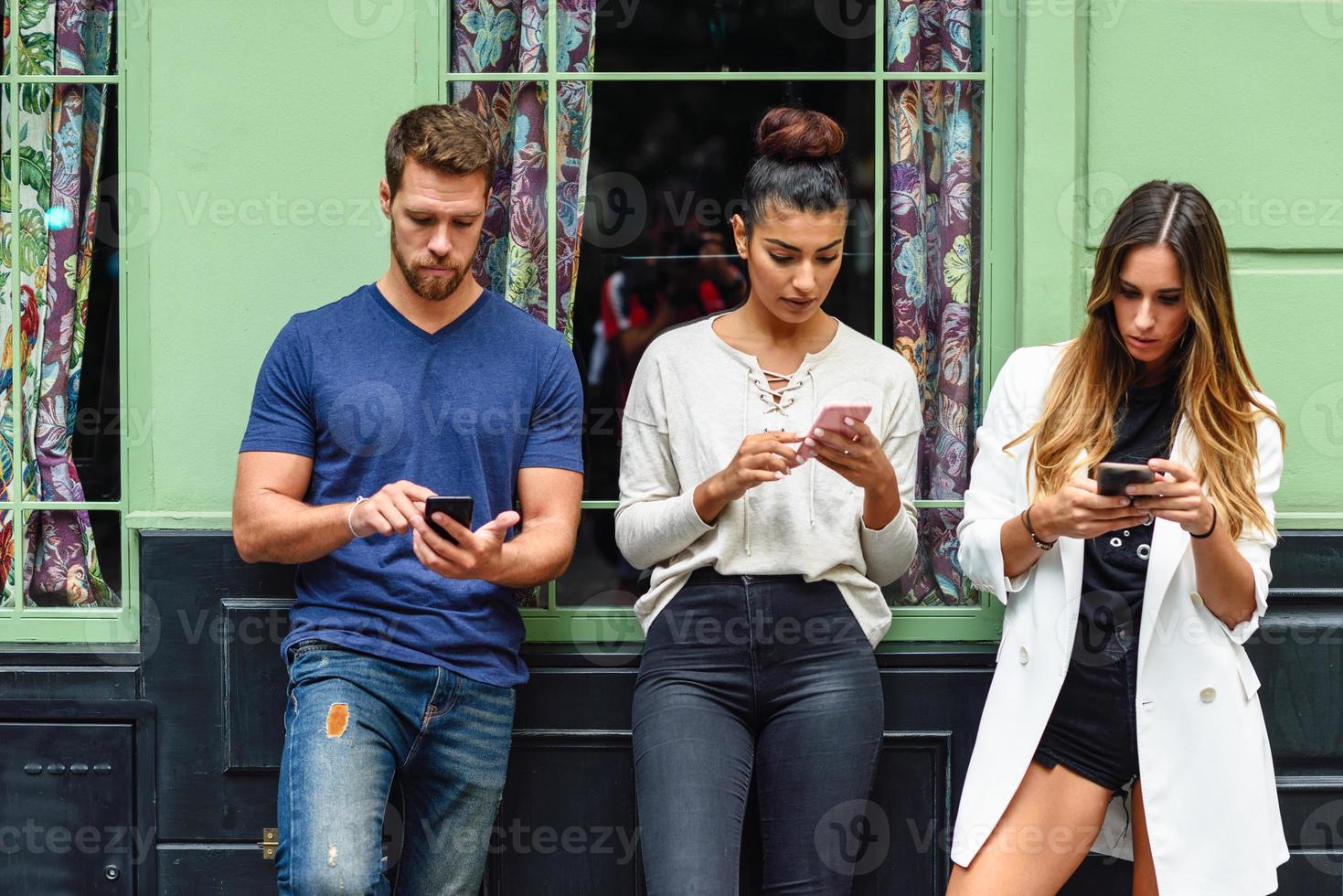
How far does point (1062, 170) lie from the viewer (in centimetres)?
334

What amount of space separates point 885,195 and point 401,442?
1.54m

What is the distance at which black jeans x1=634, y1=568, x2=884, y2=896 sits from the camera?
2793mm

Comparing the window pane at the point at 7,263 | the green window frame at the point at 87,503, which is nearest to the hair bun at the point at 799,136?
the green window frame at the point at 87,503

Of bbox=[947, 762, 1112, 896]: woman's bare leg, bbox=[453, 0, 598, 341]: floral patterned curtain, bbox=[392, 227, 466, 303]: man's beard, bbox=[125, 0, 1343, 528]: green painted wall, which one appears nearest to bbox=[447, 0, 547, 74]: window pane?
bbox=[453, 0, 598, 341]: floral patterned curtain

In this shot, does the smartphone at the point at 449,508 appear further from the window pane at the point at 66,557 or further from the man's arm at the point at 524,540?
the window pane at the point at 66,557

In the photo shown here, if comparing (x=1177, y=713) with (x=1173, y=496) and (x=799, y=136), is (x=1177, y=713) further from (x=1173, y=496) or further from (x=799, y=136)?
(x=799, y=136)

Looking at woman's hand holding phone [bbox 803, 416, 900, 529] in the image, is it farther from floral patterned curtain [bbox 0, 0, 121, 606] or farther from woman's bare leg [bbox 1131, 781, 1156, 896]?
floral patterned curtain [bbox 0, 0, 121, 606]

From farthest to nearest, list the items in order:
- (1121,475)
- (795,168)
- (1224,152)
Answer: (1224,152)
(795,168)
(1121,475)

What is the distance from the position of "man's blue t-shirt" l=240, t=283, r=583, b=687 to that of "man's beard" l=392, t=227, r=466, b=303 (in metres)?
0.10

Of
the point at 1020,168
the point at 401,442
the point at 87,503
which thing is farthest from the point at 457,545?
the point at 1020,168

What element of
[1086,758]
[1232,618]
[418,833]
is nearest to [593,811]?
[418,833]

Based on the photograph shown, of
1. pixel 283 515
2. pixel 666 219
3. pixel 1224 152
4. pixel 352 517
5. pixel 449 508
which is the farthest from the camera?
pixel 666 219

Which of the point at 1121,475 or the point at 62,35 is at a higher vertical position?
the point at 62,35

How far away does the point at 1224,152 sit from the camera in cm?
335
